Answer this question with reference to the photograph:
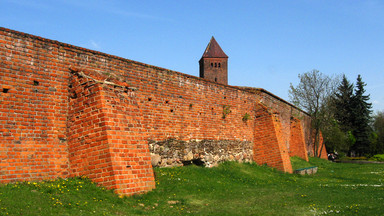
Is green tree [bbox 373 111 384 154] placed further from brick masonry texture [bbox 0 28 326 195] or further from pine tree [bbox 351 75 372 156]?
brick masonry texture [bbox 0 28 326 195]

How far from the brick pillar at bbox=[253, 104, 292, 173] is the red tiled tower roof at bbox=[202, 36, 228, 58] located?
3744 cm

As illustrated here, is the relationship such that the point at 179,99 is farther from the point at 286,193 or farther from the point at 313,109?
the point at 313,109

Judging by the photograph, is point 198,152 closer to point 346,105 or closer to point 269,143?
point 269,143

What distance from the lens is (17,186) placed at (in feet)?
19.3

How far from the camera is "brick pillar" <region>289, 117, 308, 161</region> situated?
20906mm

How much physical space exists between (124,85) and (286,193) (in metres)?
5.00

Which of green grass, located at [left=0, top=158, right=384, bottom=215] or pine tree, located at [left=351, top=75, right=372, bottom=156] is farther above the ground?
pine tree, located at [left=351, top=75, right=372, bottom=156]

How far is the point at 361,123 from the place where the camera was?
36344 millimetres

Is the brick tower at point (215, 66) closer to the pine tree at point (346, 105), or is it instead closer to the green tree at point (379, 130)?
the pine tree at point (346, 105)

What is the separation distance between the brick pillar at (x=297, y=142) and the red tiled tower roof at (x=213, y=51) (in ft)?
103

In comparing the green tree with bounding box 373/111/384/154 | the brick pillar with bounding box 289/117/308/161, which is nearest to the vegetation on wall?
the brick pillar with bounding box 289/117/308/161

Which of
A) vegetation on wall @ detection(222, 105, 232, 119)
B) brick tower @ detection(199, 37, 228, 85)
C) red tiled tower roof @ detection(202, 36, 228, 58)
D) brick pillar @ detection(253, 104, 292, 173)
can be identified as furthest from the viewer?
red tiled tower roof @ detection(202, 36, 228, 58)

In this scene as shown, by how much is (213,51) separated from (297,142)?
1310 inches

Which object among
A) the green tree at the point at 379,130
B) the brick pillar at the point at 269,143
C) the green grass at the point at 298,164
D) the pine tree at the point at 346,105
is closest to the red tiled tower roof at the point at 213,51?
the pine tree at the point at 346,105
